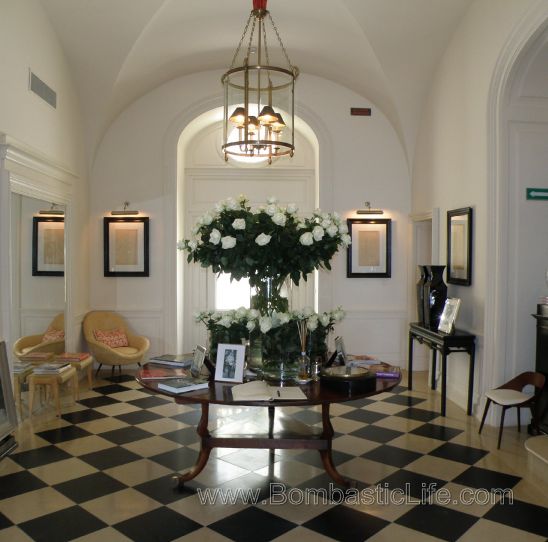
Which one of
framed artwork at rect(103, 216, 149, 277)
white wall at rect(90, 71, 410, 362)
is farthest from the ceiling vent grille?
framed artwork at rect(103, 216, 149, 277)

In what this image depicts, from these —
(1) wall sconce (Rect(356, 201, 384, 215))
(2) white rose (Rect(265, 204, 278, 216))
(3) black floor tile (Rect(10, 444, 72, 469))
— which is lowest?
(3) black floor tile (Rect(10, 444, 72, 469))

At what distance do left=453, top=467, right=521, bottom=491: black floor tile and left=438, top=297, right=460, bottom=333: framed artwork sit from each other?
1808 mm

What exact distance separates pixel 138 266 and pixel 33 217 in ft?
8.68

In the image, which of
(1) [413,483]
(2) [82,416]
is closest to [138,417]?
(2) [82,416]

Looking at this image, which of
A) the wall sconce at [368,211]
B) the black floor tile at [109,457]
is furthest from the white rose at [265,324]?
the wall sconce at [368,211]

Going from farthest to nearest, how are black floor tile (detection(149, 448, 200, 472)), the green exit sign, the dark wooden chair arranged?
the green exit sign → the dark wooden chair → black floor tile (detection(149, 448, 200, 472))

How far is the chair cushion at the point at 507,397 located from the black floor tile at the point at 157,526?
9.60 feet

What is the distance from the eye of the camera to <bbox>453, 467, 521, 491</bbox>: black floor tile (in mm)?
4270

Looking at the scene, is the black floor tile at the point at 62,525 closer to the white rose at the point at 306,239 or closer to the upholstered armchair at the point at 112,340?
the white rose at the point at 306,239

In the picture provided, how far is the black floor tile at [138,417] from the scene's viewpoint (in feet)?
19.3

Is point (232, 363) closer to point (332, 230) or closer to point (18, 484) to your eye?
point (332, 230)

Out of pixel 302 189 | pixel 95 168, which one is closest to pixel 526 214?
pixel 302 189

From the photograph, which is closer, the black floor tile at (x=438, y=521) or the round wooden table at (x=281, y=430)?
the black floor tile at (x=438, y=521)

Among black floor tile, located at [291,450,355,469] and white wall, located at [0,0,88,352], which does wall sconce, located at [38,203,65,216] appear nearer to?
white wall, located at [0,0,88,352]
